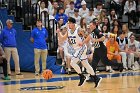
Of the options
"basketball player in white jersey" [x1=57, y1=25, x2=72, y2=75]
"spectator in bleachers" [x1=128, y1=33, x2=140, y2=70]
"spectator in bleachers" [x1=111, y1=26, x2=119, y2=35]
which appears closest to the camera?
"basketball player in white jersey" [x1=57, y1=25, x2=72, y2=75]

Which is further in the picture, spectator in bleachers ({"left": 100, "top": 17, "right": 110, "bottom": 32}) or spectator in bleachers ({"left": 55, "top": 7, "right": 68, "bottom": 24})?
spectator in bleachers ({"left": 100, "top": 17, "right": 110, "bottom": 32})

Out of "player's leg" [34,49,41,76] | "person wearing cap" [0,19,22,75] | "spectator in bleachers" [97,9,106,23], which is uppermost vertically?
"spectator in bleachers" [97,9,106,23]

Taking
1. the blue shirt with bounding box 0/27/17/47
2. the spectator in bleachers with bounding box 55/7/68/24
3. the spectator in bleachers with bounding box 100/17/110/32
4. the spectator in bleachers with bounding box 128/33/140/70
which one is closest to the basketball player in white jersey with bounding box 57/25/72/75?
the spectator in bleachers with bounding box 55/7/68/24

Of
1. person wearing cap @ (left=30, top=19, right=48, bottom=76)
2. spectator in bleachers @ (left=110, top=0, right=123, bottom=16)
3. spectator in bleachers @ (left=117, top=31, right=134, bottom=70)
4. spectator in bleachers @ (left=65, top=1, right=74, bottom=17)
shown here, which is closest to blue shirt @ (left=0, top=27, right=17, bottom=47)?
person wearing cap @ (left=30, top=19, right=48, bottom=76)

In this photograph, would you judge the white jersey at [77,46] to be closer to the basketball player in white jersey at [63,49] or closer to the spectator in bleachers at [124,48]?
the basketball player in white jersey at [63,49]

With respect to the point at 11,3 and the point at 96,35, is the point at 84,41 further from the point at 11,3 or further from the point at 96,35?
the point at 11,3

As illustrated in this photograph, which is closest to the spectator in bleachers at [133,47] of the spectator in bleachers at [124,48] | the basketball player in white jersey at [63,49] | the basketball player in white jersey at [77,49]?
the spectator in bleachers at [124,48]

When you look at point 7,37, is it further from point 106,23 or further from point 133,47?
point 133,47

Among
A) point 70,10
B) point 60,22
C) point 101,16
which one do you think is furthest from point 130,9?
point 60,22

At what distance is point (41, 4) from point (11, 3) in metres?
1.49

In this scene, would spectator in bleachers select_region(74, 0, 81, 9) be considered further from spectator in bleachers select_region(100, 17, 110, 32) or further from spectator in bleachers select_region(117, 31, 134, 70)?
spectator in bleachers select_region(117, 31, 134, 70)

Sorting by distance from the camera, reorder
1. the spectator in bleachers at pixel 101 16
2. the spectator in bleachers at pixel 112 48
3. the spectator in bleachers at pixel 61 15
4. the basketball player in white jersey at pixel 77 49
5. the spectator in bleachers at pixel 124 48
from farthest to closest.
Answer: the spectator in bleachers at pixel 101 16
the spectator in bleachers at pixel 124 48
the spectator in bleachers at pixel 61 15
the spectator in bleachers at pixel 112 48
the basketball player in white jersey at pixel 77 49

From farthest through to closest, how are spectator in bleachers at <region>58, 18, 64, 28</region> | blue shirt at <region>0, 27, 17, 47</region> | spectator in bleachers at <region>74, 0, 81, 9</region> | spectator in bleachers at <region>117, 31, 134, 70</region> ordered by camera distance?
spectator in bleachers at <region>74, 0, 81, 9</region>
spectator in bleachers at <region>117, 31, 134, 70</region>
spectator in bleachers at <region>58, 18, 64, 28</region>
blue shirt at <region>0, 27, 17, 47</region>

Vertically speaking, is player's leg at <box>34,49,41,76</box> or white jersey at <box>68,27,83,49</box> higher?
white jersey at <box>68,27,83,49</box>
